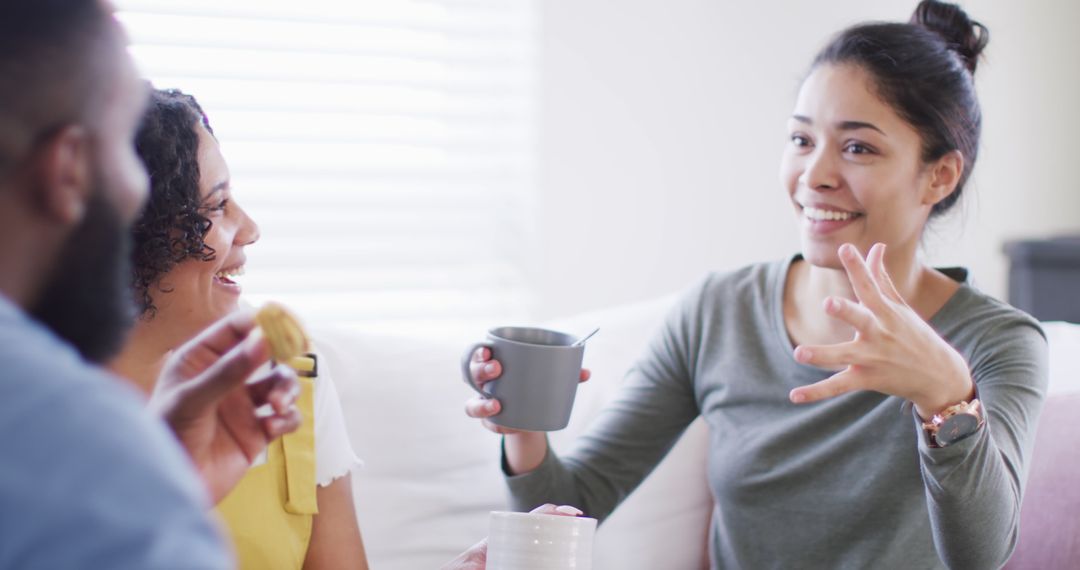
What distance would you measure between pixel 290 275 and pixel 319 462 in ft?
3.12

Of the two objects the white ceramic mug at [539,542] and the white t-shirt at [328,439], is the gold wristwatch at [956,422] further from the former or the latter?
the white t-shirt at [328,439]

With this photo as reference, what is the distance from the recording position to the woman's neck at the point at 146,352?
130cm

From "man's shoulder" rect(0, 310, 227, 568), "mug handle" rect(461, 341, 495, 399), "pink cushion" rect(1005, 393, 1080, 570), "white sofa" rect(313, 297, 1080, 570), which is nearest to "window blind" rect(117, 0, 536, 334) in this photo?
"white sofa" rect(313, 297, 1080, 570)

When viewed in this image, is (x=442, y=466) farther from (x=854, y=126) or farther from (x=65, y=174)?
(x=65, y=174)

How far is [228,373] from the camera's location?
74 centimetres

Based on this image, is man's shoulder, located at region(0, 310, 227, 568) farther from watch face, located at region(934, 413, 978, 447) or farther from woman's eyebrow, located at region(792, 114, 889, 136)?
woman's eyebrow, located at region(792, 114, 889, 136)

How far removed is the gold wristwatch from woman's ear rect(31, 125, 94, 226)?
0.89m

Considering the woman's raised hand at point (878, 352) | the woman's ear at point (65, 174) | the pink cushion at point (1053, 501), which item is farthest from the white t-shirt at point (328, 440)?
the pink cushion at point (1053, 501)

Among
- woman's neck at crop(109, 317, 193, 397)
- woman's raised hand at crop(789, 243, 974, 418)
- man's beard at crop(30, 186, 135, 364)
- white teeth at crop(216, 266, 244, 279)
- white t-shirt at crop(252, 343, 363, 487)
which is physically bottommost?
white t-shirt at crop(252, 343, 363, 487)

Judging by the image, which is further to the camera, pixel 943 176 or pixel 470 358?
pixel 943 176

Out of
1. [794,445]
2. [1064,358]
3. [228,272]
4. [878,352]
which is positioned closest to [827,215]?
[794,445]

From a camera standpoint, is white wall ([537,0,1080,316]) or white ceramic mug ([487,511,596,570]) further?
white wall ([537,0,1080,316])

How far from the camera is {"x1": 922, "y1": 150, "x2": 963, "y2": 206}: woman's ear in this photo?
1.50 m

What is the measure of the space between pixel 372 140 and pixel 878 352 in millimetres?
1470
